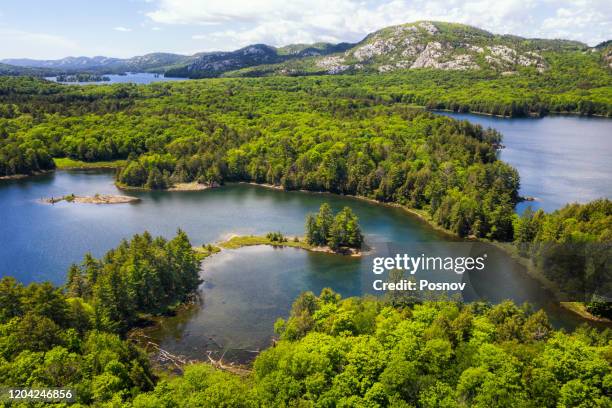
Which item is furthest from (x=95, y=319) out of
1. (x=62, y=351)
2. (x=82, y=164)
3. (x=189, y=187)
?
(x=82, y=164)

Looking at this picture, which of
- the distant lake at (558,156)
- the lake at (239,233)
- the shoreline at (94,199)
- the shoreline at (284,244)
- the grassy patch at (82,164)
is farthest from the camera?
the grassy patch at (82,164)

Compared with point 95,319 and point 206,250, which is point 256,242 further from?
point 95,319

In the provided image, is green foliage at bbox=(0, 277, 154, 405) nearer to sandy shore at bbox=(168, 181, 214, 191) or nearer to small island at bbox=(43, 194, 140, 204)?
small island at bbox=(43, 194, 140, 204)

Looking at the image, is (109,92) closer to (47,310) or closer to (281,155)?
(281,155)

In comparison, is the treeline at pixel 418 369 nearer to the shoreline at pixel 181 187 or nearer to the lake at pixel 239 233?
the lake at pixel 239 233

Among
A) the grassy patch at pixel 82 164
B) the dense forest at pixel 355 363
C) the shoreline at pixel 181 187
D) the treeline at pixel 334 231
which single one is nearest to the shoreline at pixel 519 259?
the dense forest at pixel 355 363

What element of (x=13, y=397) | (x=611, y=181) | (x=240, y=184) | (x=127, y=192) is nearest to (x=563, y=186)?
(x=611, y=181)

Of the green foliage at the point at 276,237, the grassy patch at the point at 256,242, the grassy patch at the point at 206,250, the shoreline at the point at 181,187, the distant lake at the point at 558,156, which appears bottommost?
the grassy patch at the point at 206,250
